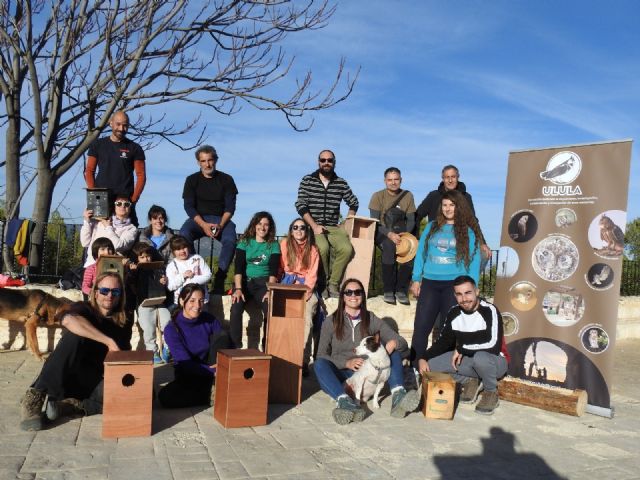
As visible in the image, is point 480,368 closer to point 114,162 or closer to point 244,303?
point 244,303

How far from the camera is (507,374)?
18.6ft

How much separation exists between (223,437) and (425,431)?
1.52 m

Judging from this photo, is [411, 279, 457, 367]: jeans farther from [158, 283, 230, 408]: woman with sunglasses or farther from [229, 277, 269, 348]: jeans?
[158, 283, 230, 408]: woman with sunglasses

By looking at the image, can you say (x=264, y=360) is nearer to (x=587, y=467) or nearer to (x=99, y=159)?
(x=587, y=467)

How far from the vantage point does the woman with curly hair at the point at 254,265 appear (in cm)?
610

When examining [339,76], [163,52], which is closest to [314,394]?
[339,76]

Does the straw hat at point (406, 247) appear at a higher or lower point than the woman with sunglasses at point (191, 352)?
higher

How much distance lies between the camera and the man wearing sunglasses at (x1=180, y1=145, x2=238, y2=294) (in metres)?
6.68

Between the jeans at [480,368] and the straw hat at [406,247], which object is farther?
the straw hat at [406,247]

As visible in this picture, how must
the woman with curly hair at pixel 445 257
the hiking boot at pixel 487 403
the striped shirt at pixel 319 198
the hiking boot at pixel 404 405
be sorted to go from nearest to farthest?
the hiking boot at pixel 404 405, the hiking boot at pixel 487 403, the woman with curly hair at pixel 445 257, the striped shirt at pixel 319 198

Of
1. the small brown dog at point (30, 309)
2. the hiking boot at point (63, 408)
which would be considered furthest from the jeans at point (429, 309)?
the small brown dog at point (30, 309)

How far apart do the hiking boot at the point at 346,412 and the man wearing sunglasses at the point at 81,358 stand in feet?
5.73

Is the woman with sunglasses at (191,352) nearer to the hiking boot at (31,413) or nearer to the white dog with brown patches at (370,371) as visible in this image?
the hiking boot at (31,413)

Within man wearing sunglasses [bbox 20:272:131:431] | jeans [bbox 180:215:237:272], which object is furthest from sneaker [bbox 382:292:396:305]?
man wearing sunglasses [bbox 20:272:131:431]
